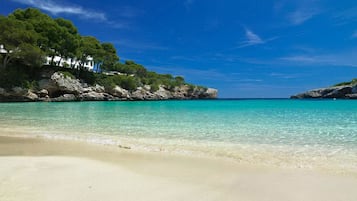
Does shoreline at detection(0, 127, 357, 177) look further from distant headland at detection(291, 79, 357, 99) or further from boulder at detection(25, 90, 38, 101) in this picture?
distant headland at detection(291, 79, 357, 99)

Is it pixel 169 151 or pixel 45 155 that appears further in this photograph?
pixel 169 151

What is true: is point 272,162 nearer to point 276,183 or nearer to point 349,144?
point 276,183

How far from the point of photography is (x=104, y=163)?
213 inches

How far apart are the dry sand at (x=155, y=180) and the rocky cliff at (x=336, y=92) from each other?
100 metres

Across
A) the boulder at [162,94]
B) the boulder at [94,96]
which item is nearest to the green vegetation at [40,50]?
the boulder at [94,96]

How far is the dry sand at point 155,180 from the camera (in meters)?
3.46

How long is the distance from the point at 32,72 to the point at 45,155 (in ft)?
138

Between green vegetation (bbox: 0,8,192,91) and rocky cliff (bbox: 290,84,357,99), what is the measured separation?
72873mm

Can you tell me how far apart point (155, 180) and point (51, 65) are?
1931 inches

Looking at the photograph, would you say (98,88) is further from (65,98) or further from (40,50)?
(40,50)

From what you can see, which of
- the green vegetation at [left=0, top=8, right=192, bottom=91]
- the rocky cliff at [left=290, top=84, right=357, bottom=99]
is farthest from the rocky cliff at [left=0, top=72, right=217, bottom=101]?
the rocky cliff at [left=290, top=84, right=357, bottom=99]

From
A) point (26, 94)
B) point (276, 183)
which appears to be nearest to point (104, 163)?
point (276, 183)

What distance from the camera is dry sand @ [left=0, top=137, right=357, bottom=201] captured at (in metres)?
3.46

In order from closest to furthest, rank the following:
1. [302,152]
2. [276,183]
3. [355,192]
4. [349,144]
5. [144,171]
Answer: [355,192] < [276,183] < [144,171] < [302,152] < [349,144]
